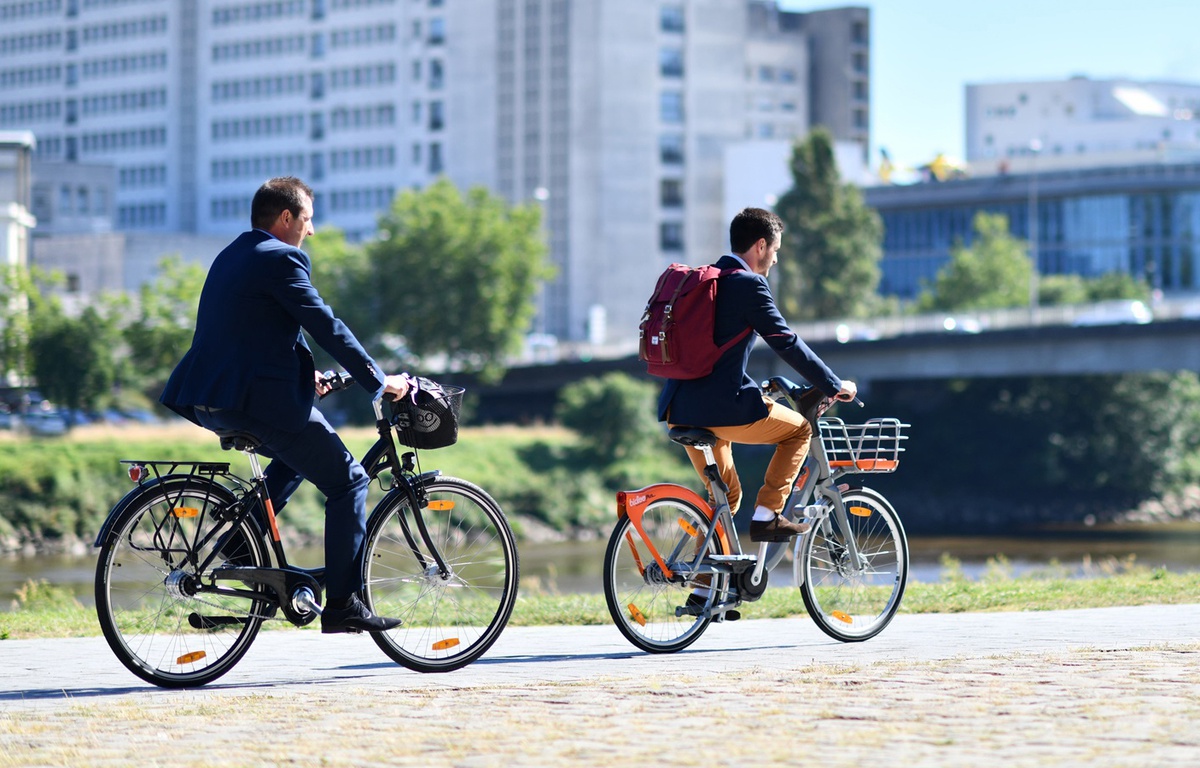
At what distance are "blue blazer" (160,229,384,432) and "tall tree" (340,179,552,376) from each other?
66.1 m

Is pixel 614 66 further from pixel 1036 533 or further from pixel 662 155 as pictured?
pixel 1036 533

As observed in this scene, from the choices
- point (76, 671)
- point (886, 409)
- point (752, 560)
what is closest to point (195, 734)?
point (76, 671)

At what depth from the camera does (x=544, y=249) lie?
77688 mm

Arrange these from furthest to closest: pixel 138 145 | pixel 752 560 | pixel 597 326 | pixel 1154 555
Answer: pixel 138 145 < pixel 597 326 < pixel 1154 555 < pixel 752 560

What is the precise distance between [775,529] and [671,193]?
10965 centimetres

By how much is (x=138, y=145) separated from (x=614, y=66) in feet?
117

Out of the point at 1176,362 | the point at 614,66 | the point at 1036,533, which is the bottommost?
the point at 1036,533

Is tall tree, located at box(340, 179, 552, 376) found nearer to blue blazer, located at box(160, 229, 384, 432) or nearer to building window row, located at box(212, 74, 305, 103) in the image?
building window row, located at box(212, 74, 305, 103)

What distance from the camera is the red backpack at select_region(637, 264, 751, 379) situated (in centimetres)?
848

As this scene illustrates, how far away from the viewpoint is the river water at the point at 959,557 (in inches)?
1312

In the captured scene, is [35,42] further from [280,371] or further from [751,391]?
[280,371]

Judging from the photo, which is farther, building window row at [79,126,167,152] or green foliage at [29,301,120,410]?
building window row at [79,126,167,152]

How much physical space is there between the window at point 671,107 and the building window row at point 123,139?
34.8 meters

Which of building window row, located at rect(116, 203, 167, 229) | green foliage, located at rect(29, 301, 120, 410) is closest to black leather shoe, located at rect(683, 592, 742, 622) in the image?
green foliage, located at rect(29, 301, 120, 410)
